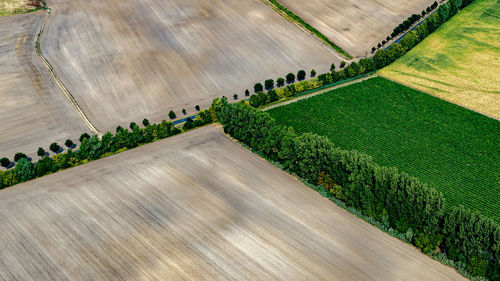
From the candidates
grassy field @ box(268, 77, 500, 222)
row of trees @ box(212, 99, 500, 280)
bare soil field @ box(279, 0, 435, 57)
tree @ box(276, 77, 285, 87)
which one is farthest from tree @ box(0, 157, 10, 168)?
bare soil field @ box(279, 0, 435, 57)

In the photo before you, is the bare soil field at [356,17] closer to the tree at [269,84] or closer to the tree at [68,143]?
the tree at [269,84]

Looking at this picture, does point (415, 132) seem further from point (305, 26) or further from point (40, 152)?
point (40, 152)

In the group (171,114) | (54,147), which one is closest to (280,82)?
(171,114)

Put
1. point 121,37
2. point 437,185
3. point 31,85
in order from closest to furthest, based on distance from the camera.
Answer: point 437,185
point 31,85
point 121,37

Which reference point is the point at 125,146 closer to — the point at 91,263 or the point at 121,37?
the point at 91,263

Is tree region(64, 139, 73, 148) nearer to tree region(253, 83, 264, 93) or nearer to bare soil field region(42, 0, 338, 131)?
bare soil field region(42, 0, 338, 131)

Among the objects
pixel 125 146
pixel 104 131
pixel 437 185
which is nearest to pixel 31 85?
pixel 104 131
